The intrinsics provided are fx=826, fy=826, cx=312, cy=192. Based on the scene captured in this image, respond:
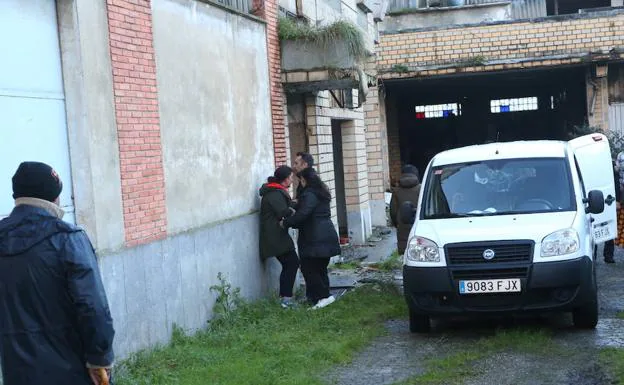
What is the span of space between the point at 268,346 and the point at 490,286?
2245mm

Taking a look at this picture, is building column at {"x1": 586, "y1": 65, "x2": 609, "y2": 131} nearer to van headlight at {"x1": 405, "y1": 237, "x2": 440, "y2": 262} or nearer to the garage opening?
the garage opening

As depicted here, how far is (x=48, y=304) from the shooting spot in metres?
4.32

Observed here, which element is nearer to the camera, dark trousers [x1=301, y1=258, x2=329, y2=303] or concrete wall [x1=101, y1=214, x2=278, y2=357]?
concrete wall [x1=101, y1=214, x2=278, y2=357]

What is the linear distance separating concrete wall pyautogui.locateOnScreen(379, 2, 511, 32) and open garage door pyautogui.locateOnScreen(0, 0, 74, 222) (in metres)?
18.7

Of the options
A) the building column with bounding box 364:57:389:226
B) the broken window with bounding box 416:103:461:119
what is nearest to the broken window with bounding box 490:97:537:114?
the broken window with bounding box 416:103:461:119

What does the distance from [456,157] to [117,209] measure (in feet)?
12.9

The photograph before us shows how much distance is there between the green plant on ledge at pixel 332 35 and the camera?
11852 millimetres

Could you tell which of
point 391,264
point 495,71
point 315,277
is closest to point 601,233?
point 391,264

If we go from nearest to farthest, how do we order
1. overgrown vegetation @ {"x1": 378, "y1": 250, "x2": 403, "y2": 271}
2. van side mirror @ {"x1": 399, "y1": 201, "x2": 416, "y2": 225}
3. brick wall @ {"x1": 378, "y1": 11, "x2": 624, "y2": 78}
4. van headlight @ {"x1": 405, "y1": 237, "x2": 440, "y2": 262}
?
van headlight @ {"x1": 405, "y1": 237, "x2": 440, "y2": 262}, van side mirror @ {"x1": 399, "y1": 201, "x2": 416, "y2": 225}, overgrown vegetation @ {"x1": 378, "y1": 250, "x2": 403, "y2": 271}, brick wall @ {"x1": 378, "y1": 11, "x2": 624, "y2": 78}

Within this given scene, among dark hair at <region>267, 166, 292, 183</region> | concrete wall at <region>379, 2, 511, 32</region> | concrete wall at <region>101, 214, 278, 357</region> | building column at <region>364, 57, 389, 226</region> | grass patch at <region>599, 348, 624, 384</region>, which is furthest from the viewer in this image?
concrete wall at <region>379, 2, 511, 32</region>

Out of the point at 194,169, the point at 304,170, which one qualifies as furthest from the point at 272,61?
the point at 194,169

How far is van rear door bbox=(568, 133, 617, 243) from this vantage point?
36.5ft

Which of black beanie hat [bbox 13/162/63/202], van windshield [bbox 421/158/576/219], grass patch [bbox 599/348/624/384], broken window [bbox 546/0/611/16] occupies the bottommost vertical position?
grass patch [bbox 599/348/624/384]

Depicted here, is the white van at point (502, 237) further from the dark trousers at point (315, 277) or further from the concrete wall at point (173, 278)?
the concrete wall at point (173, 278)
